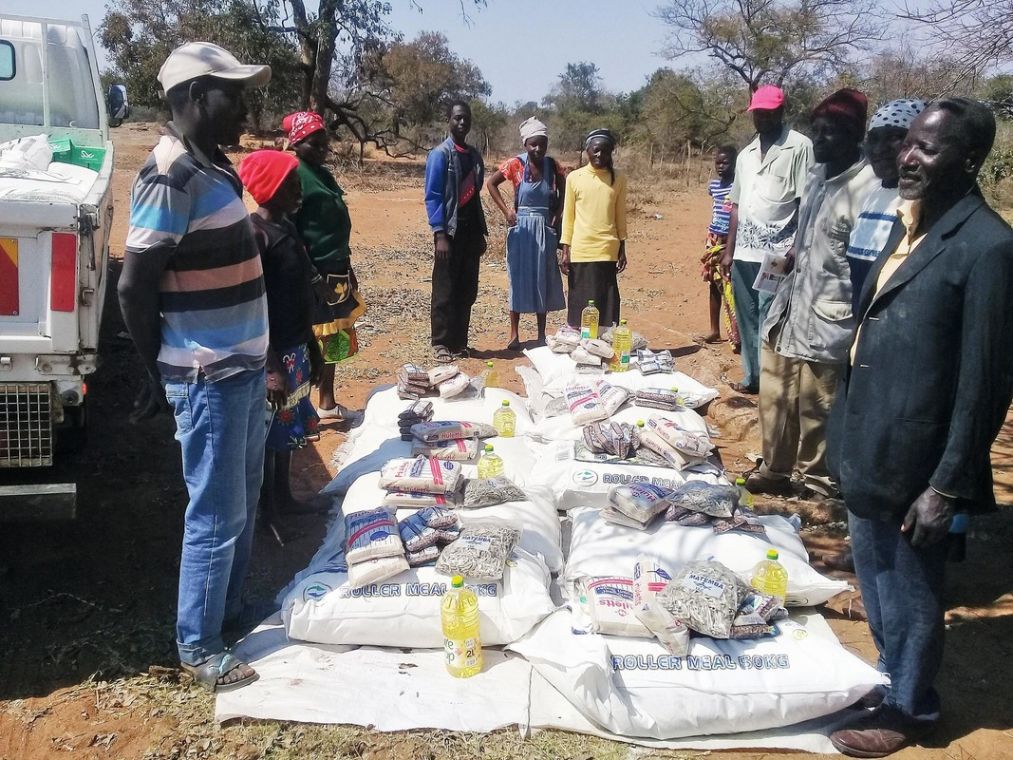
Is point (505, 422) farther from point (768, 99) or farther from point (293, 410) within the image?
point (768, 99)

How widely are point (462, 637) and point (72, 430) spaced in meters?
1.79

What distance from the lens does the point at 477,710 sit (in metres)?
2.71

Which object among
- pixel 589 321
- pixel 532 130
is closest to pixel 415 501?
pixel 589 321

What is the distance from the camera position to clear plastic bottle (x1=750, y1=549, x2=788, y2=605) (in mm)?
3094

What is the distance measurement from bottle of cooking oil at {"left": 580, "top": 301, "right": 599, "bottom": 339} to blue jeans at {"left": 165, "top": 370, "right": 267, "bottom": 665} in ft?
9.87

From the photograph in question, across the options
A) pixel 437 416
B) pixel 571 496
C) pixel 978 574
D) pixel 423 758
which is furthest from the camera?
pixel 437 416

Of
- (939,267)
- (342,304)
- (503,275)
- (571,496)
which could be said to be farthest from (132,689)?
(503,275)

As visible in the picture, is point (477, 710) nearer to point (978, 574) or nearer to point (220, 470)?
point (220, 470)

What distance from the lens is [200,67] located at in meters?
2.51

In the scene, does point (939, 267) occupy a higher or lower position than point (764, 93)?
lower

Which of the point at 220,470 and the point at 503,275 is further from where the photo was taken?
the point at 503,275

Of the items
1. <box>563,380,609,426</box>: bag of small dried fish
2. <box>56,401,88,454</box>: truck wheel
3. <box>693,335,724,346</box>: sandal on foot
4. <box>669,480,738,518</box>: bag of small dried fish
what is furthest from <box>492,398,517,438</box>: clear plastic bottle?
<box>693,335,724,346</box>: sandal on foot

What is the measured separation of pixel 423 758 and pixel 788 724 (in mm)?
1182

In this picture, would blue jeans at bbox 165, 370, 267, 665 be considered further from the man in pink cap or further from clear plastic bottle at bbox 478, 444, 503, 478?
the man in pink cap
